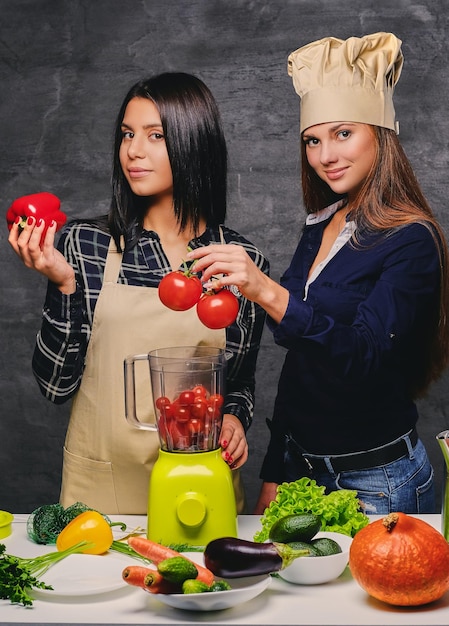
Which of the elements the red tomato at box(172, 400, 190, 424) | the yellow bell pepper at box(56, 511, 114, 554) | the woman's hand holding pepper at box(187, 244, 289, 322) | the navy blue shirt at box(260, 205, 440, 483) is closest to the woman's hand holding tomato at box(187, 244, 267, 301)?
the woman's hand holding pepper at box(187, 244, 289, 322)

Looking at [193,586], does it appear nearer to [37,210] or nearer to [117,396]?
[117,396]

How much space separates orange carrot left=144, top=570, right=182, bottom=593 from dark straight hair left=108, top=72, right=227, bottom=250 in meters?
1.20

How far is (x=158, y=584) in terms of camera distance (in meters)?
1.55

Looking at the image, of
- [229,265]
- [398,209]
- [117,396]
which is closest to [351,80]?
[398,209]

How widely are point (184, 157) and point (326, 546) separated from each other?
3.96ft

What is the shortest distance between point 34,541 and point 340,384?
91 cm

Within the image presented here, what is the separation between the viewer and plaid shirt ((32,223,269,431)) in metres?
2.37

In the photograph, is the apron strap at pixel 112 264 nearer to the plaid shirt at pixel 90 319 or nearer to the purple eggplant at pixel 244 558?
the plaid shirt at pixel 90 319

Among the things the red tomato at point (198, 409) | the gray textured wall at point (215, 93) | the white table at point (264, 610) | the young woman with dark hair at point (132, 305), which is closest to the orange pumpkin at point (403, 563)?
the white table at point (264, 610)

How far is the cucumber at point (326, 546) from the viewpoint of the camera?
1.69 metres

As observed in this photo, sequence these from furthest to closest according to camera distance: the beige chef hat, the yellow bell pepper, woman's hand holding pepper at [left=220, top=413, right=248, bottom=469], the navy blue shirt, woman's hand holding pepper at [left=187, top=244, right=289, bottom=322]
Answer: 1. the beige chef hat
2. woman's hand holding pepper at [left=220, top=413, right=248, bottom=469]
3. the navy blue shirt
4. woman's hand holding pepper at [left=187, top=244, right=289, bottom=322]
5. the yellow bell pepper

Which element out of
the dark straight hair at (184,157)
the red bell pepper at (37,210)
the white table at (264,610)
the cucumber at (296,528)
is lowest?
the white table at (264,610)

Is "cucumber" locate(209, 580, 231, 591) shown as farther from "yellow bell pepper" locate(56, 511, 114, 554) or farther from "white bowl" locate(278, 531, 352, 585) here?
"yellow bell pepper" locate(56, 511, 114, 554)

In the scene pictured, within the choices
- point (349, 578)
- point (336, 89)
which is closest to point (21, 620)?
point (349, 578)
